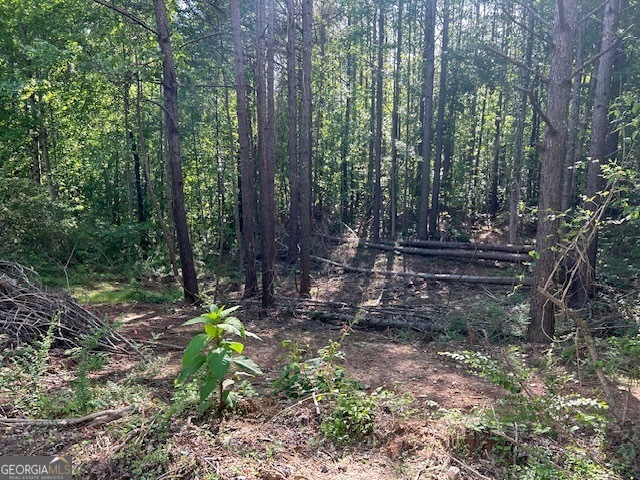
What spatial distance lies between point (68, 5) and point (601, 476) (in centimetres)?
1656

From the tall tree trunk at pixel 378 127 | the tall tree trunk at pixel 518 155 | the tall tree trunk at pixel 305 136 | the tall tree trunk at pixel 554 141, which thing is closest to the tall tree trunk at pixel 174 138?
the tall tree trunk at pixel 305 136

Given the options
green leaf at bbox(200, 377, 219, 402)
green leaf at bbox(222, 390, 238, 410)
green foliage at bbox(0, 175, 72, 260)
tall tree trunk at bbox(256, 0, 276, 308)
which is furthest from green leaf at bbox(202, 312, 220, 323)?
green foliage at bbox(0, 175, 72, 260)

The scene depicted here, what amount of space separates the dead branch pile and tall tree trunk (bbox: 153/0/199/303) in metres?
4.17

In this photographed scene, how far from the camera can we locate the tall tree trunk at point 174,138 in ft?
29.8

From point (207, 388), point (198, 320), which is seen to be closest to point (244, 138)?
point (198, 320)

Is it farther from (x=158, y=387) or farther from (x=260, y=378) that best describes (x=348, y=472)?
(x=158, y=387)

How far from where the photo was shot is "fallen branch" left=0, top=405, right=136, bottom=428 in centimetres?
326

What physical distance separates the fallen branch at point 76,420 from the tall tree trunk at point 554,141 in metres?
5.55

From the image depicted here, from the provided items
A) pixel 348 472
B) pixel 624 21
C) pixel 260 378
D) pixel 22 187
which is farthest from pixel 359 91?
pixel 348 472

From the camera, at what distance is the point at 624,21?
11.6 meters

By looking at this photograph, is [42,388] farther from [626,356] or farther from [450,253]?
[450,253]

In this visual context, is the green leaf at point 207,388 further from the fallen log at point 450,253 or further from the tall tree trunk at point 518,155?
the tall tree trunk at point 518,155

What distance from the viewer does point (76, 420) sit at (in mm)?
3328

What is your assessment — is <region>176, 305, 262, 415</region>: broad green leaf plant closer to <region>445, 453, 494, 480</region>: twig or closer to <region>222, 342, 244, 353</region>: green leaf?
<region>222, 342, 244, 353</region>: green leaf
